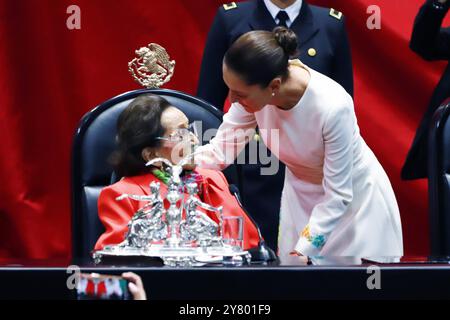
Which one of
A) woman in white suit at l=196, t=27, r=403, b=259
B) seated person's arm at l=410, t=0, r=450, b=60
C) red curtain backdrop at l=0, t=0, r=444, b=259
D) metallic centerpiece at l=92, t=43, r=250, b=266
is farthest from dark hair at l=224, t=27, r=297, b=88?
red curtain backdrop at l=0, t=0, r=444, b=259

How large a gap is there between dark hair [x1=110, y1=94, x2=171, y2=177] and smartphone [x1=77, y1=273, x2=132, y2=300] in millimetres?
996

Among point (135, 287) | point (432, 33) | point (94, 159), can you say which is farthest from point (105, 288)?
point (432, 33)

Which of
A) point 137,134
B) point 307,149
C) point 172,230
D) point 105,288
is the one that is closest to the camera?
point 105,288

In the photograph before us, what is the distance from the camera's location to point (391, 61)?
355cm

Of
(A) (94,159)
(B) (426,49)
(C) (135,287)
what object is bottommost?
(C) (135,287)

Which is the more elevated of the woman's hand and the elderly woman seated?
the elderly woman seated

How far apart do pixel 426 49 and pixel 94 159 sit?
1.00 metres

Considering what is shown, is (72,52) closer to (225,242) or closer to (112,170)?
(112,170)

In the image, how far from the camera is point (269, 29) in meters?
2.70

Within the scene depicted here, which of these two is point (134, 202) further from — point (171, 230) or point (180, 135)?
point (171, 230)

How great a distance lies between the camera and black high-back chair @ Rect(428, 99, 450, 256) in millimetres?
2277

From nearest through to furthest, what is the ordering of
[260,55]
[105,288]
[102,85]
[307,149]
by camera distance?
1. [105,288]
2. [260,55]
3. [307,149]
4. [102,85]

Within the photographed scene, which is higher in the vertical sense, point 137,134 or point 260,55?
point 260,55

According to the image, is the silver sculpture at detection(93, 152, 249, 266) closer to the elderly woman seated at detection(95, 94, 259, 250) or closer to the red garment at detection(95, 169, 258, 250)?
the red garment at detection(95, 169, 258, 250)
